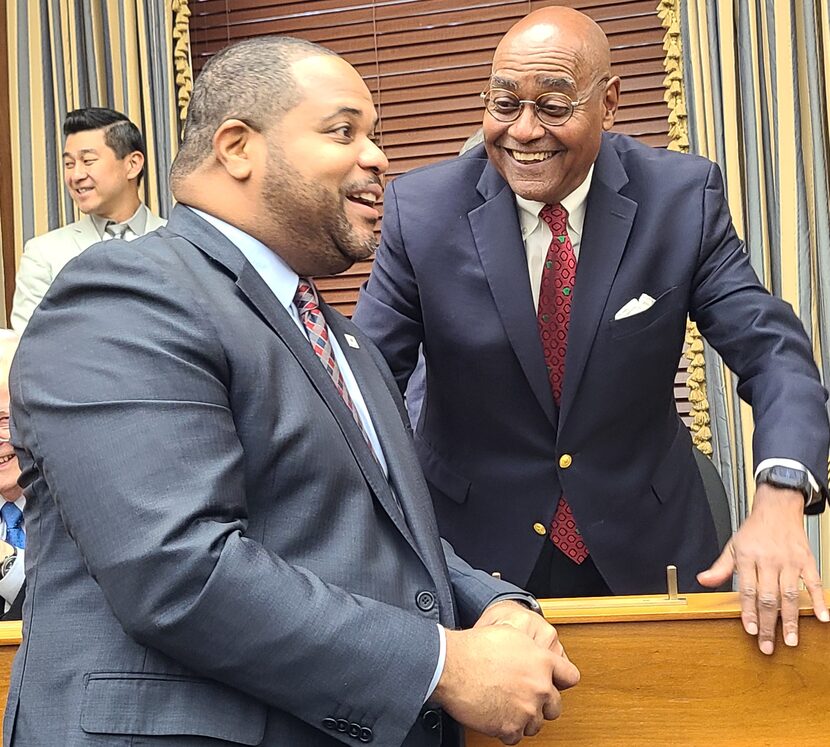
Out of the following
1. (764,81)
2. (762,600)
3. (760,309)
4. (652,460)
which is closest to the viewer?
(762,600)

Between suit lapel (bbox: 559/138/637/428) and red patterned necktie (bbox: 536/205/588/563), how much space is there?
0.03 m

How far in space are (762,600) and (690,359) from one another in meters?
2.30

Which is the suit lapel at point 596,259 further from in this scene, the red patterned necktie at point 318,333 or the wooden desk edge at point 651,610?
the red patterned necktie at point 318,333

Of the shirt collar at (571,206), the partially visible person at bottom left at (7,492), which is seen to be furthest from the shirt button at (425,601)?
the partially visible person at bottom left at (7,492)

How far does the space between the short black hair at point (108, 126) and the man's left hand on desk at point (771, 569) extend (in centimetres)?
289

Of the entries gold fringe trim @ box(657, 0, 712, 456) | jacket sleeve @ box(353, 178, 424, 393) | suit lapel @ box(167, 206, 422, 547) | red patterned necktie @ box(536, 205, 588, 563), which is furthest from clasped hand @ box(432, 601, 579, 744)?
gold fringe trim @ box(657, 0, 712, 456)

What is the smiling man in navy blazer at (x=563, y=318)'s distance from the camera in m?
2.08

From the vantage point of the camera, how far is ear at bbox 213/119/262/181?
56.1 inches

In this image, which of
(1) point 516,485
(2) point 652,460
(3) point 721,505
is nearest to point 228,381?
(1) point 516,485

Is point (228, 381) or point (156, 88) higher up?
point (156, 88)

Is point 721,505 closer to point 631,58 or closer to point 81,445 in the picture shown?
point 81,445

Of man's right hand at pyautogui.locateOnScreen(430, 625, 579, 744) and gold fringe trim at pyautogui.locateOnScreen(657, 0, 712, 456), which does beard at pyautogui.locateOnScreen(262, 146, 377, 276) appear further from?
gold fringe trim at pyautogui.locateOnScreen(657, 0, 712, 456)

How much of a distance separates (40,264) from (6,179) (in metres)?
0.58

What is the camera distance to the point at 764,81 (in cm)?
367
